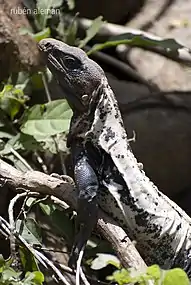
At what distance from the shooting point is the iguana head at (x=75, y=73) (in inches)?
120

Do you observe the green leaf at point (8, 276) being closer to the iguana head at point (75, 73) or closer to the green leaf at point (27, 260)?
the green leaf at point (27, 260)

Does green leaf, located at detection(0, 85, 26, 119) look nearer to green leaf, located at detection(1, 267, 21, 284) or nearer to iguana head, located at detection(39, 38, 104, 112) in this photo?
iguana head, located at detection(39, 38, 104, 112)

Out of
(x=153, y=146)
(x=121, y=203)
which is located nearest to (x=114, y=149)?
(x=121, y=203)

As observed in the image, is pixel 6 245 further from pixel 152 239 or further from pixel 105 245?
pixel 152 239

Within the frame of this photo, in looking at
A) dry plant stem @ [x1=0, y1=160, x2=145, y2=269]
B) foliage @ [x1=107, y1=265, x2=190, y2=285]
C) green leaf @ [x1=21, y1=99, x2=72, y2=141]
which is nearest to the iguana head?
dry plant stem @ [x1=0, y1=160, x2=145, y2=269]

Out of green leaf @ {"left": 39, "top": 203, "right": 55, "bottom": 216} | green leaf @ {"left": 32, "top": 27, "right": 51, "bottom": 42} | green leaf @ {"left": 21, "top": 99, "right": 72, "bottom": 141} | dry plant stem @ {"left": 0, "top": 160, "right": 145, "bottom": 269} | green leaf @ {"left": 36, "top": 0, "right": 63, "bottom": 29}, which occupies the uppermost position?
green leaf @ {"left": 36, "top": 0, "right": 63, "bottom": 29}

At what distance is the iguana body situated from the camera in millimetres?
2980

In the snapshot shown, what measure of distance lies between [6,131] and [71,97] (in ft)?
2.83

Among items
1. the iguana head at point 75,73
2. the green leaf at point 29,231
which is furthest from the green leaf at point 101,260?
the iguana head at point 75,73

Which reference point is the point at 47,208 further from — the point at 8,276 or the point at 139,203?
the point at 8,276

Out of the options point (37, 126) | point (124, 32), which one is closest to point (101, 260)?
point (37, 126)

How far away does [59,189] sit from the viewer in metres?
2.84

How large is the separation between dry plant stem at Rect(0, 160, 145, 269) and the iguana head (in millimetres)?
385

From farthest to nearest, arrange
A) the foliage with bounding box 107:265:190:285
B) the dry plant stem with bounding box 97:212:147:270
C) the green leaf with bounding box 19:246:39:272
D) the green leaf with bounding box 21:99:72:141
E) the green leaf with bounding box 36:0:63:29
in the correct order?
the green leaf with bounding box 36:0:63:29, the green leaf with bounding box 21:99:72:141, the green leaf with bounding box 19:246:39:272, the dry plant stem with bounding box 97:212:147:270, the foliage with bounding box 107:265:190:285
